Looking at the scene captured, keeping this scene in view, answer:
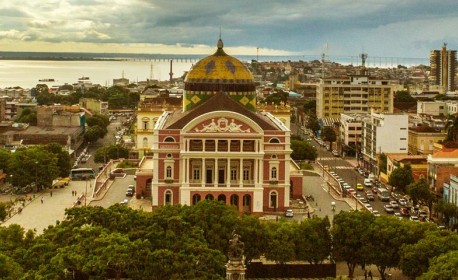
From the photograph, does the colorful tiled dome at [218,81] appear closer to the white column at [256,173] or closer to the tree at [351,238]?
the white column at [256,173]

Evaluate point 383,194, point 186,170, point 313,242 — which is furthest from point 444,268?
point 383,194

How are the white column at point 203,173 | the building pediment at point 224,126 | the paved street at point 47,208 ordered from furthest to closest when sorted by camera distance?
the white column at point 203,173 < the building pediment at point 224,126 < the paved street at point 47,208

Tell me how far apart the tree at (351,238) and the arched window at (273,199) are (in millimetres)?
16312

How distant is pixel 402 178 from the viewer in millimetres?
63125

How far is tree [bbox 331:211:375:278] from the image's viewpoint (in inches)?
1534

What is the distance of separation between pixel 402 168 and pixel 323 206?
9.28 meters

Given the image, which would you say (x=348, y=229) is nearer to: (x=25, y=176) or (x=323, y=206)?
(x=323, y=206)

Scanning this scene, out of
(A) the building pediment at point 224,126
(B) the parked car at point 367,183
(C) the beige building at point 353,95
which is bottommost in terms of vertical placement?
(B) the parked car at point 367,183

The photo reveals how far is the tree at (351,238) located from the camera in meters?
39.0

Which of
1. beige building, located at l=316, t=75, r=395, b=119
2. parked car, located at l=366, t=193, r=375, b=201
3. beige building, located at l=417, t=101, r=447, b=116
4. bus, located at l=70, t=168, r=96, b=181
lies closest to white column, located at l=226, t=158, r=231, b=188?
parked car, located at l=366, t=193, r=375, b=201

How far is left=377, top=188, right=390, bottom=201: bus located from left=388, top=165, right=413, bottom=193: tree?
50.2 inches

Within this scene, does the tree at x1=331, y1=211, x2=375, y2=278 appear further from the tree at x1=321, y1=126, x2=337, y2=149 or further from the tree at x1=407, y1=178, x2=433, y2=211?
the tree at x1=321, y1=126, x2=337, y2=149

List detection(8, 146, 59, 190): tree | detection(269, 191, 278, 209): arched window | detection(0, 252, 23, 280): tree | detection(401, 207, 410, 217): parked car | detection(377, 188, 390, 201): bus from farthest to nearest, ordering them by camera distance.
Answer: detection(8, 146, 59, 190): tree
detection(377, 188, 390, 201): bus
detection(401, 207, 410, 217): parked car
detection(269, 191, 278, 209): arched window
detection(0, 252, 23, 280): tree

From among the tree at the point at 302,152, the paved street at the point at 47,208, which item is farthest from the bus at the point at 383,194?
the paved street at the point at 47,208
